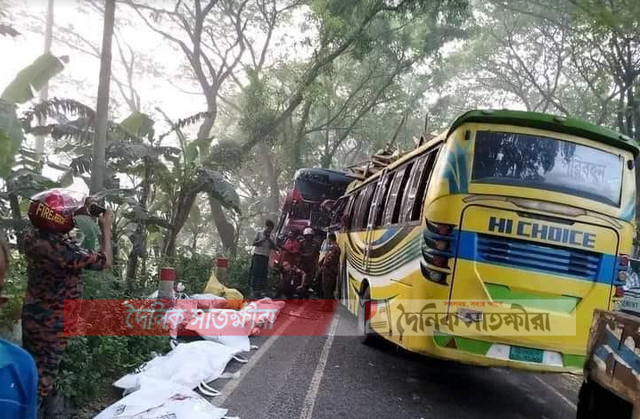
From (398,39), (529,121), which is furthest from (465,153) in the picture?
(398,39)

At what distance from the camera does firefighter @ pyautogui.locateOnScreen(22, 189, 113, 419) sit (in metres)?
3.57

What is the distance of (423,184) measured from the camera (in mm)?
5648

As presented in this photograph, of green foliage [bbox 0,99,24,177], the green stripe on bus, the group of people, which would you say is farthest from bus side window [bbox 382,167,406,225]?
green foliage [bbox 0,99,24,177]

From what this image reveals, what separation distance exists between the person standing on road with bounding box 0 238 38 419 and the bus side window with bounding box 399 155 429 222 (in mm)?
4561

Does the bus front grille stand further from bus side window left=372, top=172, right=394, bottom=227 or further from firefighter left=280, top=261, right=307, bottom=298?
firefighter left=280, top=261, right=307, bottom=298

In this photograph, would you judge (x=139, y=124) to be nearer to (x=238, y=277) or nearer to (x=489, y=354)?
(x=238, y=277)

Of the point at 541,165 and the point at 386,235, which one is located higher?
the point at 541,165

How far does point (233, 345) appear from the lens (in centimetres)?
649

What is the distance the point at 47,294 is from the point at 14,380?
2.31 m

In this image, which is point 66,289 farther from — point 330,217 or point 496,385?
point 330,217

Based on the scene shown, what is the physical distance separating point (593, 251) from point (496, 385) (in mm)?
2325

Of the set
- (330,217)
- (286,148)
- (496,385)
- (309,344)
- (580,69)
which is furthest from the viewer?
(286,148)

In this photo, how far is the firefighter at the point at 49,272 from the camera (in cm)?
357

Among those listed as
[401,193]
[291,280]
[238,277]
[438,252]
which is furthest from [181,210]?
[438,252]
